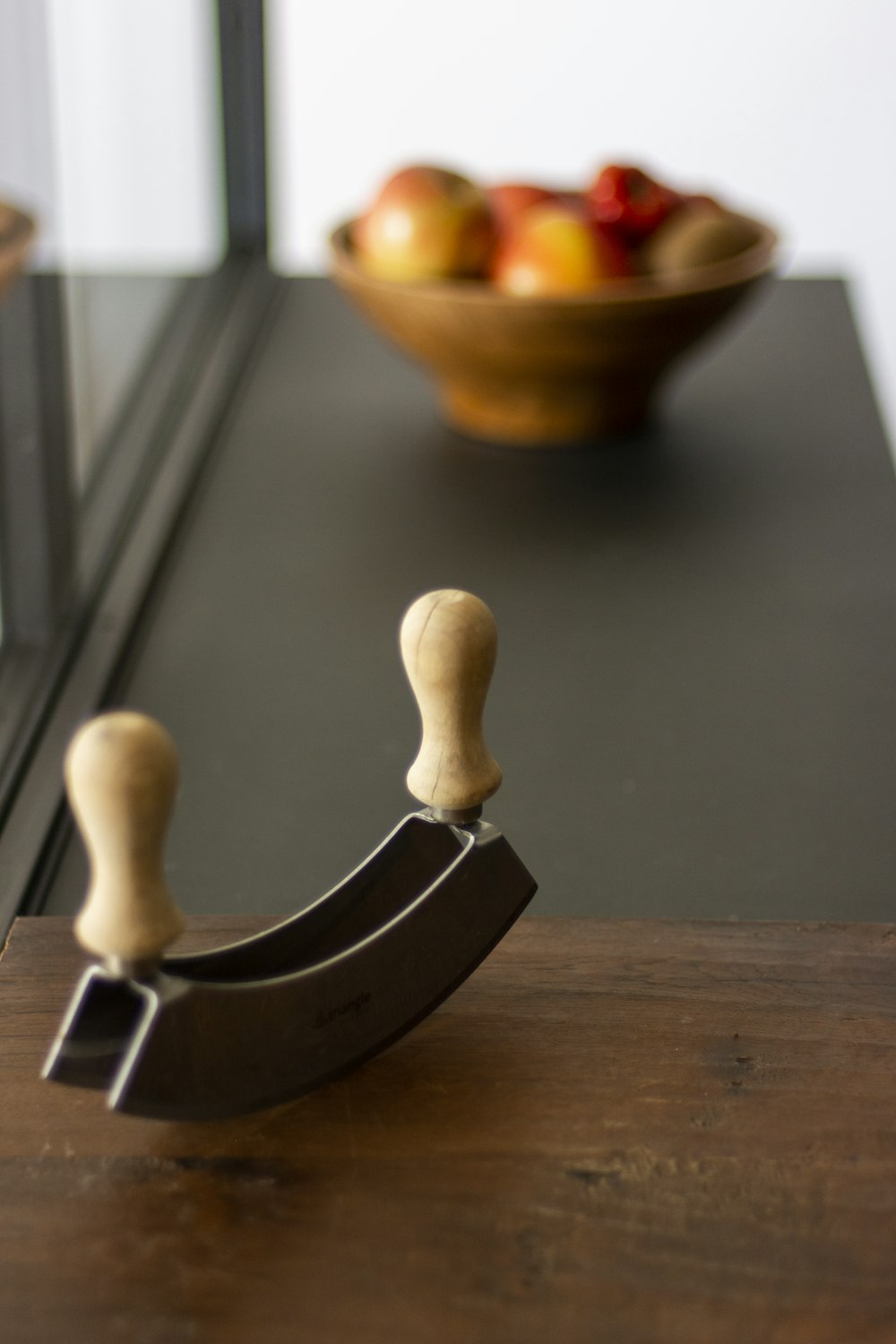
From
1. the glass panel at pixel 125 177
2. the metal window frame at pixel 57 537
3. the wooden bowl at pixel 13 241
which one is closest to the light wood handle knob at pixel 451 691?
the metal window frame at pixel 57 537

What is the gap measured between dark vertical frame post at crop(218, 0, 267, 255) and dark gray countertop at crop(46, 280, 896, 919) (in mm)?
325

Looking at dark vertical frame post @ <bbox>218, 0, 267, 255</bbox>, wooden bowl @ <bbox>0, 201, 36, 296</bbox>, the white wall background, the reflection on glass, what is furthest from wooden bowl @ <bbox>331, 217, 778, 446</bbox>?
the white wall background

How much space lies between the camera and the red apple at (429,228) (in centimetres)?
104

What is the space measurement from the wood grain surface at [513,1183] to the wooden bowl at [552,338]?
0.55 meters

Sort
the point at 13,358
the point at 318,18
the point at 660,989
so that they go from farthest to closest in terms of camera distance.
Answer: the point at 318,18 → the point at 13,358 → the point at 660,989

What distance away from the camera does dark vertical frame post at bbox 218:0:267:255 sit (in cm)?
150

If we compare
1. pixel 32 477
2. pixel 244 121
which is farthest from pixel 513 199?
pixel 244 121

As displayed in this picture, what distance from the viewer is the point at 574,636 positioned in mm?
859

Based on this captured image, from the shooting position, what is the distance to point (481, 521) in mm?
995

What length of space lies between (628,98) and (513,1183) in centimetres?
234

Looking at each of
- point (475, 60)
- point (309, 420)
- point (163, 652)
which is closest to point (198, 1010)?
point (163, 652)

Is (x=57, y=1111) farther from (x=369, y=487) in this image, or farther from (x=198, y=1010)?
(x=369, y=487)

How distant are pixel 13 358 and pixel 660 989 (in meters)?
0.49

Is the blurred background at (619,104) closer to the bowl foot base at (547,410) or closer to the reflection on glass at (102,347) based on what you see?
the reflection on glass at (102,347)
